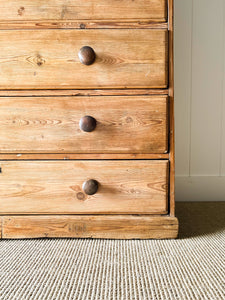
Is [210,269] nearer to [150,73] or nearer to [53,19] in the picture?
[150,73]

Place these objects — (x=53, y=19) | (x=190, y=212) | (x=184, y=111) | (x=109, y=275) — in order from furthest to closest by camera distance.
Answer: (x=184, y=111), (x=190, y=212), (x=53, y=19), (x=109, y=275)

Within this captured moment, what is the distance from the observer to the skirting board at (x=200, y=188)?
4.07 ft

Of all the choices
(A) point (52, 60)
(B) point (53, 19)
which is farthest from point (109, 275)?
(B) point (53, 19)

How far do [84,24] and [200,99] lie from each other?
0.65m

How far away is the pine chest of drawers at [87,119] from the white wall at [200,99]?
436 mm

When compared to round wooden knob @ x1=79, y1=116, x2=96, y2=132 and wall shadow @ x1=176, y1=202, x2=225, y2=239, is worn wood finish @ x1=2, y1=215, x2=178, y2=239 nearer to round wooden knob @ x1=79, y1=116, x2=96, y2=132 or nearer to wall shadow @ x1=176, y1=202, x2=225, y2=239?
wall shadow @ x1=176, y1=202, x2=225, y2=239

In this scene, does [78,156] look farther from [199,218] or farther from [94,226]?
[199,218]

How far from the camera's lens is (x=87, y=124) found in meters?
0.78

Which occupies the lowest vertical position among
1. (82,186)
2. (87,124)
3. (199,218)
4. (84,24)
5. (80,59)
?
(199,218)

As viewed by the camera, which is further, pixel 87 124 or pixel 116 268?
pixel 87 124

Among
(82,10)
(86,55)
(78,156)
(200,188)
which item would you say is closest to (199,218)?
(200,188)

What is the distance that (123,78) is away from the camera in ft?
2.60

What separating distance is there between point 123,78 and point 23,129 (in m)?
0.33

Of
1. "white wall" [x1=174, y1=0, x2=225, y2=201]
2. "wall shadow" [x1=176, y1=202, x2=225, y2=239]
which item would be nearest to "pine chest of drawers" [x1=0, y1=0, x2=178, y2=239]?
"wall shadow" [x1=176, y1=202, x2=225, y2=239]
